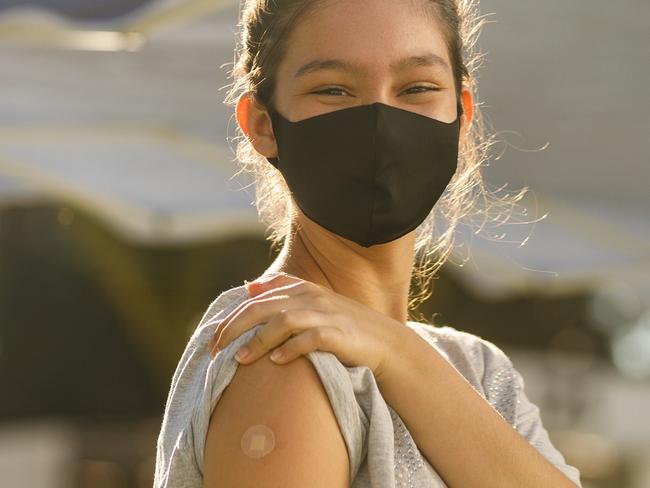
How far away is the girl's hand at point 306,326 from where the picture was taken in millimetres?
1359

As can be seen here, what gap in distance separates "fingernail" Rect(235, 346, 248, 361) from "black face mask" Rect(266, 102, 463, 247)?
381 mm

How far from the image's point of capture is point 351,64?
1571mm

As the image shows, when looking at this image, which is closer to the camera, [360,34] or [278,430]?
[278,430]

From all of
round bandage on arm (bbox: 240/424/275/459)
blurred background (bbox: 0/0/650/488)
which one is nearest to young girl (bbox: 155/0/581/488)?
round bandage on arm (bbox: 240/424/275/459)

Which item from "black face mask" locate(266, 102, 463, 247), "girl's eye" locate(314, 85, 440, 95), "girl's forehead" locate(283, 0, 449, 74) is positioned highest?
"girl's forehead" locate(283, 0, 449, 74)

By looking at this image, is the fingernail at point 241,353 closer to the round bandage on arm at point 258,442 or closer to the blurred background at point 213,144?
the round bandage on arm at point 258,442

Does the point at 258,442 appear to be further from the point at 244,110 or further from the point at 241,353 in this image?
the point at 244,110

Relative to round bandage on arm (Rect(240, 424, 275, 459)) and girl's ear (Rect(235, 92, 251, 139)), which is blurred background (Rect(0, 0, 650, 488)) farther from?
round bandage on arm (Rect(240, 424, 275, 459))

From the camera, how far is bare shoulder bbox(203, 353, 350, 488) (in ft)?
4.22

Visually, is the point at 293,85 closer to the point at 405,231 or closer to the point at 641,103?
the point at 405,231

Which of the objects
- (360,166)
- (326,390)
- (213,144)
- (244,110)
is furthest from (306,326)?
(213,144)

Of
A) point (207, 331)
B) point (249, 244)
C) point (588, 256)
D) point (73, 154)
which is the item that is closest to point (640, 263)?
point (588, 256)

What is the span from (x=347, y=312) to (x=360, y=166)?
302mm

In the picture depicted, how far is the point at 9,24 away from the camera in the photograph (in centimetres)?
300
